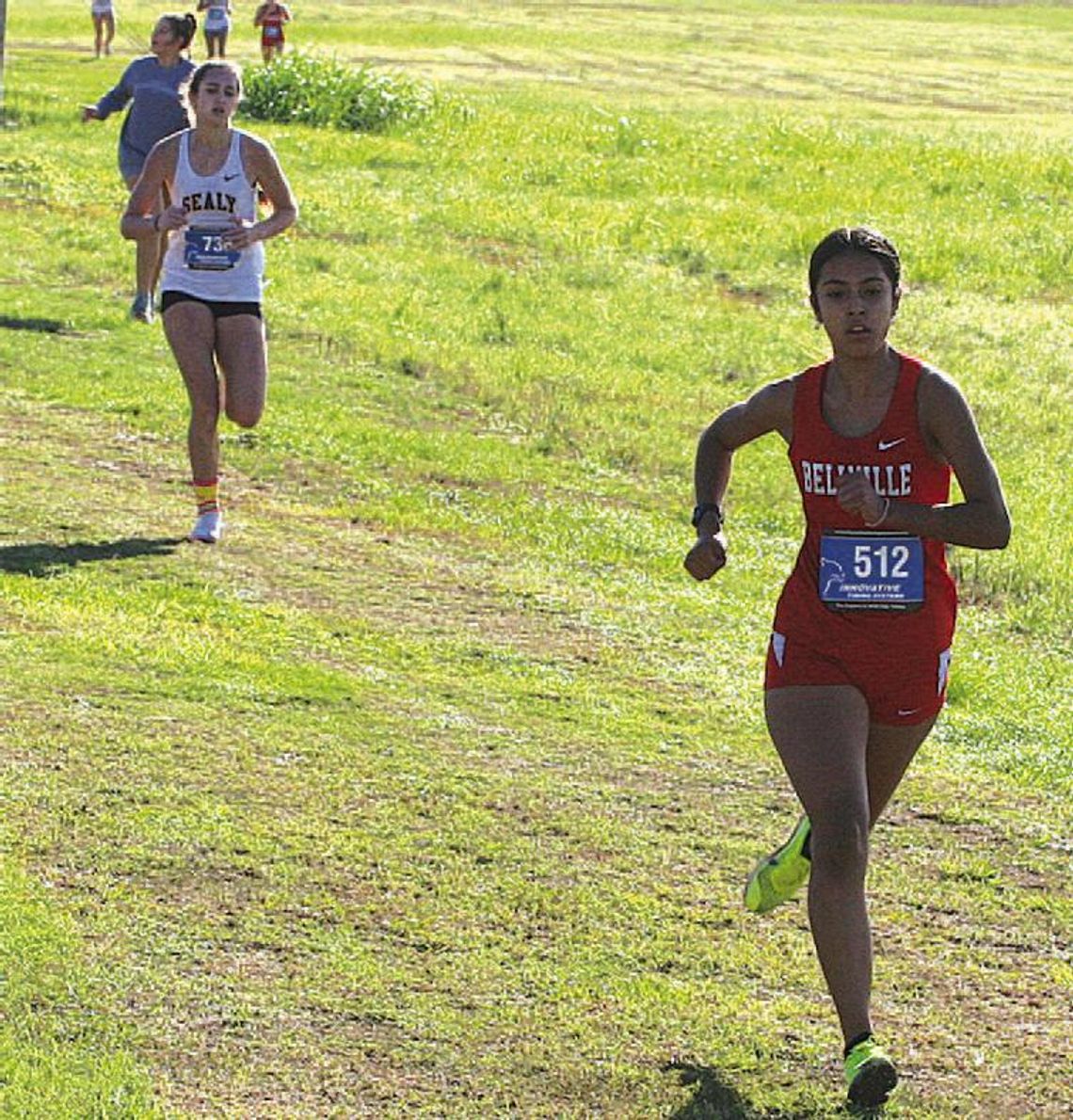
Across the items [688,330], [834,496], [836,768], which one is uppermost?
[834,496]

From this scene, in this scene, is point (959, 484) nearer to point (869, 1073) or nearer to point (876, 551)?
point (876, 551)

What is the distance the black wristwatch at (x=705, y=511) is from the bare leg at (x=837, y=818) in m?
0.54

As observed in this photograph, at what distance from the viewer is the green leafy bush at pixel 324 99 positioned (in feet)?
107

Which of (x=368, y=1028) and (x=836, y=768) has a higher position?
(x=836, y=768)

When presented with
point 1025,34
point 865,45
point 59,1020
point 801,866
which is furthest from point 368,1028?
point 1025,34

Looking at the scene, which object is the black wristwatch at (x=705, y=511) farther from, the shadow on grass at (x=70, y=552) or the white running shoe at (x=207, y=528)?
the white running shoe at (x=207, y=528)

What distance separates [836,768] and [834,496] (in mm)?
631

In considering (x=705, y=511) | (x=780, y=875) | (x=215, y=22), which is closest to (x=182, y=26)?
(x=705, y=511)

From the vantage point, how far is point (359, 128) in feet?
106

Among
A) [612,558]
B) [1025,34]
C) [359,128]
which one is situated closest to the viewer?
[612,558]

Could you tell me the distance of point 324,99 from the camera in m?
32.6

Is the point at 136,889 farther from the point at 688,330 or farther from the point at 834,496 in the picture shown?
the point at 688,330

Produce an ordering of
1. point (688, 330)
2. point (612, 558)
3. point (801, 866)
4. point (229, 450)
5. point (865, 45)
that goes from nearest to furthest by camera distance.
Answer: point (801, 866) → point (612, 558) → point (229, 450) → point (688, 330) → point (865, 45)

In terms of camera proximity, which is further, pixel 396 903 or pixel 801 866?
pixel 396 903
